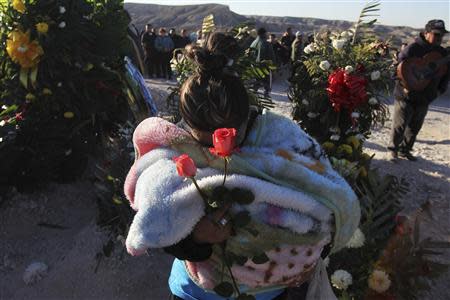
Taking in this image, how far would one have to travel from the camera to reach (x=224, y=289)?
142 cm

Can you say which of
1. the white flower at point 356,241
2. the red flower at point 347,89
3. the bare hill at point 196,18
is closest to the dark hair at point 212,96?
the white flower at point 356,241

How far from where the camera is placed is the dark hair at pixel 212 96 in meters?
1.30

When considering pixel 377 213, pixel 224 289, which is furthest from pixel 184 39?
pixel 224 289

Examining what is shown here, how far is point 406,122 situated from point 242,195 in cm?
448

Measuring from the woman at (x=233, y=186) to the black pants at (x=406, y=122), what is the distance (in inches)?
Answer: 162

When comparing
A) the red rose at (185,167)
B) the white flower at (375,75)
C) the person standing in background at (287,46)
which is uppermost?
the red rose at (185,167)

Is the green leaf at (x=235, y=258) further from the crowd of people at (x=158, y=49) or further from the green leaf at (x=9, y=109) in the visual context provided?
the crowd of people at (x=158, y=49)

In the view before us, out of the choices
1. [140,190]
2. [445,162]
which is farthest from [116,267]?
[445,162]

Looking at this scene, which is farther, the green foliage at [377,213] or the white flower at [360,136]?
the white flower at [360,136]

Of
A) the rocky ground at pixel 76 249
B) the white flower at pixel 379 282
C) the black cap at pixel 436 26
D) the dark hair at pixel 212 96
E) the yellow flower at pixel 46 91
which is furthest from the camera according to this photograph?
the black cap at pixel 436 26

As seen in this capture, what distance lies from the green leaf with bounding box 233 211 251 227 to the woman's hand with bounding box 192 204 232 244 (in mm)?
24

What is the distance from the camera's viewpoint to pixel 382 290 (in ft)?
7.52

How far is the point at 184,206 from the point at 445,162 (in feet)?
16.7

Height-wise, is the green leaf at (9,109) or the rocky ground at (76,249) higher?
the green leaf at (9,109)
